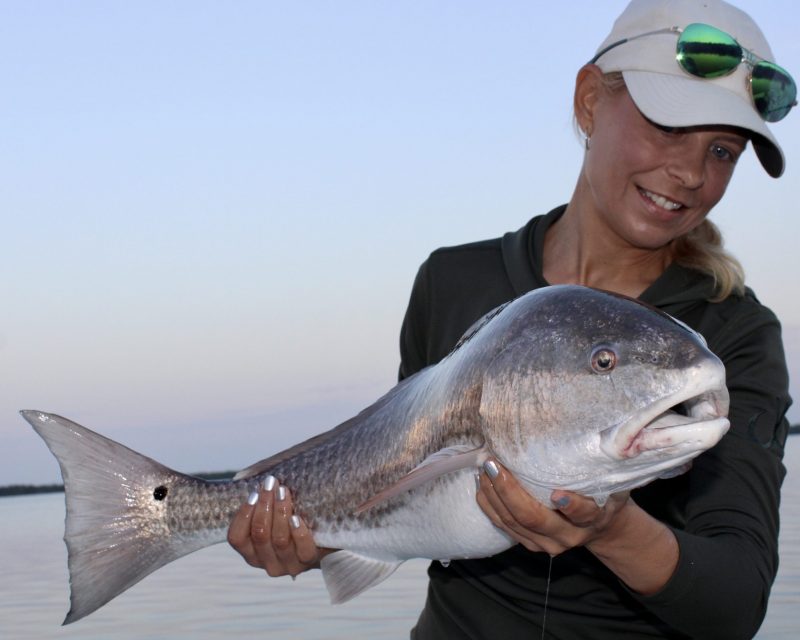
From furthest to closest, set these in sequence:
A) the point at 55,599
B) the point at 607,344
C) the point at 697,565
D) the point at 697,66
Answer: the point at 55,599
the point at 697,66
the point at 697,565
the point at 607,344

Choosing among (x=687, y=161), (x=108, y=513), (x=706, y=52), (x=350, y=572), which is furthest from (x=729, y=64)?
(x=108, y=513)

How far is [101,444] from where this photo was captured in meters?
4.18

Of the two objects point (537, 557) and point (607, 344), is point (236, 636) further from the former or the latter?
point (607, 344)

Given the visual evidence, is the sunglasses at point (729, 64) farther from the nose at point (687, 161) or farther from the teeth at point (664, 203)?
the teeth at point (664, 203)

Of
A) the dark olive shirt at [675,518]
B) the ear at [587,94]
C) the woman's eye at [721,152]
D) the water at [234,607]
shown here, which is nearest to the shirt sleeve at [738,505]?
the dark olive shirt at [675,518]

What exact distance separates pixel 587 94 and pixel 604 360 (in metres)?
1.67

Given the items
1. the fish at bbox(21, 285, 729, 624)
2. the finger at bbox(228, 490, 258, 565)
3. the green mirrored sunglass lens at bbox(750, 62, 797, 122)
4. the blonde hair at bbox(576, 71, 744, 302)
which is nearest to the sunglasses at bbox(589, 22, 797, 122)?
the green mirrored sunglass lens at bbox(750, 62, 797, 122)

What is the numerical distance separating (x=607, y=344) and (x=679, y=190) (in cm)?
114

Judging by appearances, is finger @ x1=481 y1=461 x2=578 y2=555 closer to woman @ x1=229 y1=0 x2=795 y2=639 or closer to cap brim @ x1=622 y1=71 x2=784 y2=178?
woman @ x1=229 y1=0 x2=795 y2=639

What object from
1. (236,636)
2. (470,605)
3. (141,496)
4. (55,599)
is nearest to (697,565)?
(470,605)

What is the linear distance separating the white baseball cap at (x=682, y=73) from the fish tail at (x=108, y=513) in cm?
215

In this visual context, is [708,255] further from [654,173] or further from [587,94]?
[587,94]

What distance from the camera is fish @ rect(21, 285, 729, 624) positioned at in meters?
2.83

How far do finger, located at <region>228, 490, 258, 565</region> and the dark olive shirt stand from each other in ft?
2.33
